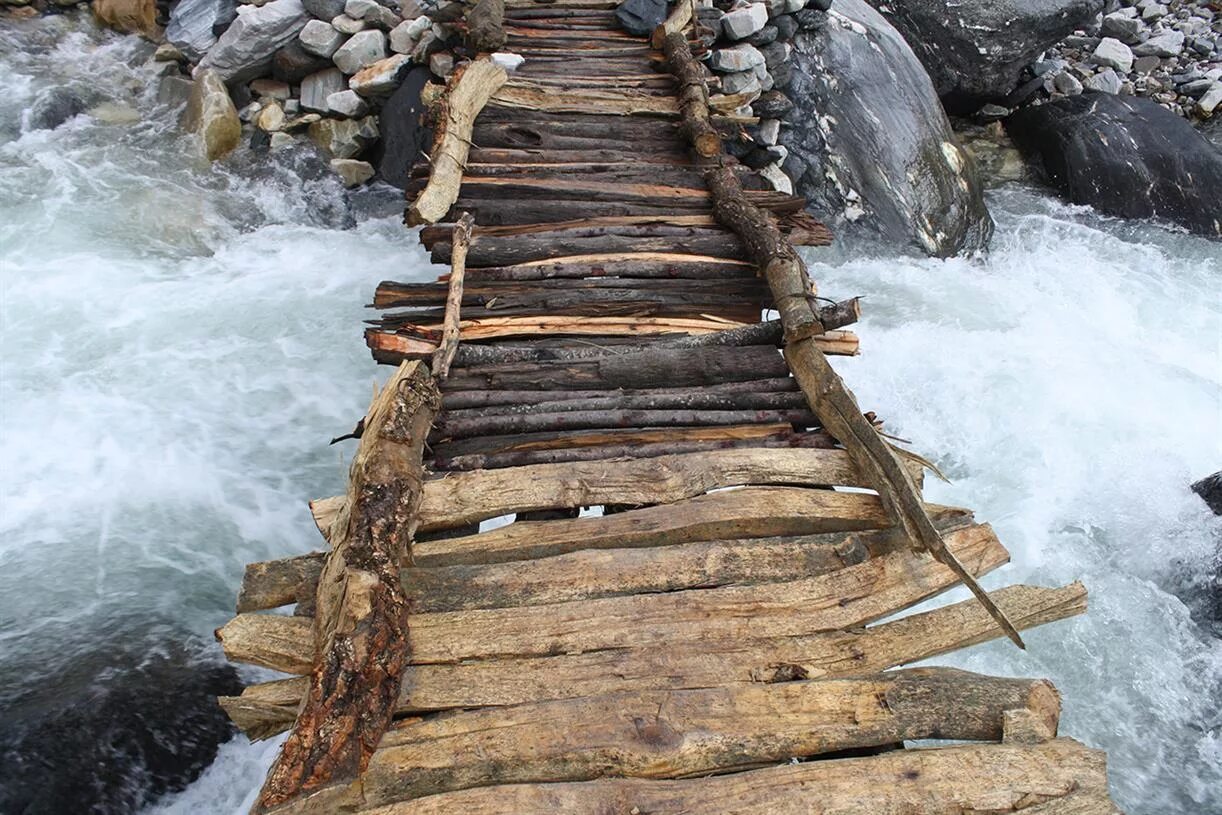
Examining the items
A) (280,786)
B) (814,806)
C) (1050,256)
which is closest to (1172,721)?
(814,806)

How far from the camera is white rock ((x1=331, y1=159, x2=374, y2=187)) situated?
7051 millimetres

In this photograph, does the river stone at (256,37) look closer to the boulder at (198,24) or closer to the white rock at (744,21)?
the boulder at (198,24)

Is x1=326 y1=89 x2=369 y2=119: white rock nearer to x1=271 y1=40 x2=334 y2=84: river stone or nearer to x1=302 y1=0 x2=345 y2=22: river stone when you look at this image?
x1=271 y1=40 x2=334 y2=84: river stone

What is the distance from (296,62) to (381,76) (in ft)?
2.92

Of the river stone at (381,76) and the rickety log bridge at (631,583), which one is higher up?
the rickety log bridge at (631,583)

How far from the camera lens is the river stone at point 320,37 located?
23.4 ft

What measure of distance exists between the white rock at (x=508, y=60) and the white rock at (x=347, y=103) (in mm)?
1511

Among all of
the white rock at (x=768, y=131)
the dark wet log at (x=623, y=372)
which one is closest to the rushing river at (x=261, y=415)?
the white rock at (x=768, y=131)

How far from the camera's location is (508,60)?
6.11 meters

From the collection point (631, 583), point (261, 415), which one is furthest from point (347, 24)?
point (631, 583)

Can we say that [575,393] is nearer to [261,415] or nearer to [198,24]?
[261,415]

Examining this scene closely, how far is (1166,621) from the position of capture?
4398 mm

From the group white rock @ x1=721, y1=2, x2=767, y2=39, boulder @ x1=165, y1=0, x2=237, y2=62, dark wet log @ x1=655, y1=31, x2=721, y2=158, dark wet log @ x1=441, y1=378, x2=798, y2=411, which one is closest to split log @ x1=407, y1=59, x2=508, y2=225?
dark wet log @ x1=655, y1=31, x2=721, y2=158

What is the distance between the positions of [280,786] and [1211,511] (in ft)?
16.1
